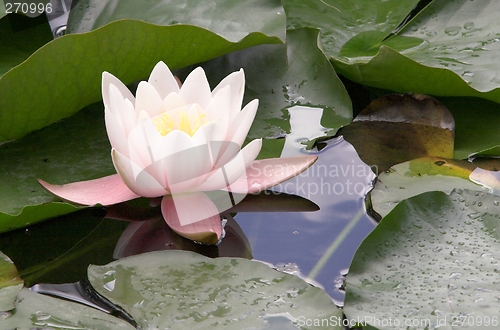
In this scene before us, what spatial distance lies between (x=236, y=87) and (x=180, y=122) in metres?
0.17

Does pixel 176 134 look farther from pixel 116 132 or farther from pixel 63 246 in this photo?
pixel 63 246

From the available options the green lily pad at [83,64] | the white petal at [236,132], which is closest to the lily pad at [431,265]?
the white petal at [236,132]

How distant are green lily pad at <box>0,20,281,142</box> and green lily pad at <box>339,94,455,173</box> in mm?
347

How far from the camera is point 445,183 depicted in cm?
129

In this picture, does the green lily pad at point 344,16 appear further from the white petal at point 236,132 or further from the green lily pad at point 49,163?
the green lily pad at point 49,163

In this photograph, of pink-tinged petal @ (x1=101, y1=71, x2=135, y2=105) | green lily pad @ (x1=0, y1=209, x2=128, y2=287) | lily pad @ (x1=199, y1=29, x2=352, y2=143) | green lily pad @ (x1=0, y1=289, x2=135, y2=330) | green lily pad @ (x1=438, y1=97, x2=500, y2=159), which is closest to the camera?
green lily pad @ (x1=0, y1=289, x2=135, y2=330)

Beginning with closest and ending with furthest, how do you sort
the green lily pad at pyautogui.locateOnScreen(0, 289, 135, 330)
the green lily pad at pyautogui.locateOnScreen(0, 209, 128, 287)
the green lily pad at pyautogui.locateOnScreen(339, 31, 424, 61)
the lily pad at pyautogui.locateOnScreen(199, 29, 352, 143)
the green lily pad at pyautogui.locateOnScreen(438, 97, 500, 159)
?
the green lily pad at pyautogui.locateOnScreen(0, 289, 135, 330) → the green lily pad at pyautogui.locateOnScreen(0, 209, 128, 287) → the green lily pad at pyautogui.locateOnScreen(438, 97, 500, 159) → the lily pad at pyautogui.locateOnScreen(199, 29, 352, 143) → the green lily pad at pyautogui.locateOnScreen(339, 31, 424, 61)

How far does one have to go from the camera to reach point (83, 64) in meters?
1.30

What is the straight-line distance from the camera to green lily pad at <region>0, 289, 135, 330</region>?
0.92 m

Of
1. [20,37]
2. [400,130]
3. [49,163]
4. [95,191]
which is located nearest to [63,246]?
[95,191]

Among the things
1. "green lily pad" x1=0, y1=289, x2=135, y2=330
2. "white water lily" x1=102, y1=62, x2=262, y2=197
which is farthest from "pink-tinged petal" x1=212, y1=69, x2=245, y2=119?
"green lily pad" x1=0, y1=289, x2=135, y2=330

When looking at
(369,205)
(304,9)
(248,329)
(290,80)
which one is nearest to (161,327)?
(248,329)

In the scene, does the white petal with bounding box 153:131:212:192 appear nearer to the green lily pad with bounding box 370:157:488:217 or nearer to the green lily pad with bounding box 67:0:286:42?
the green lily pad with bounding box 370:157:488:217

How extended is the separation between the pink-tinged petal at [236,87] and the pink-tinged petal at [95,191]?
0.31 meters
